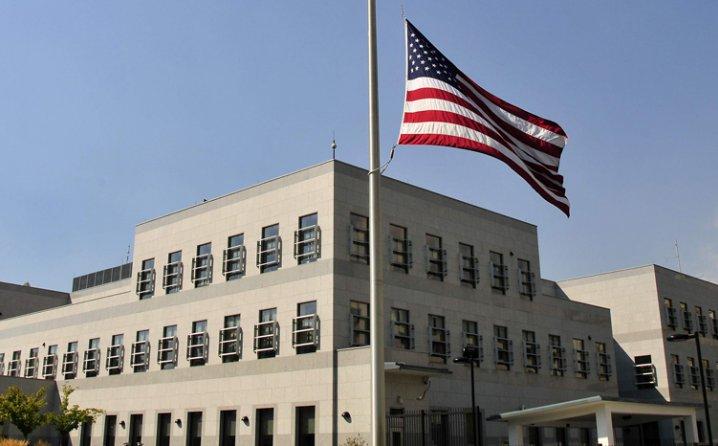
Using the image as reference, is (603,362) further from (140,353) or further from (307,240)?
(140,353)

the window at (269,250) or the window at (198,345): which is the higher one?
the window at (269,250)

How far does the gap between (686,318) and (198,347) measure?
3791 centimetres

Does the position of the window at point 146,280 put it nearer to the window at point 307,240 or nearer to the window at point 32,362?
the window at point 307,240

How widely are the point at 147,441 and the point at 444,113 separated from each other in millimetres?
30653

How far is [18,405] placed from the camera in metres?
41.9

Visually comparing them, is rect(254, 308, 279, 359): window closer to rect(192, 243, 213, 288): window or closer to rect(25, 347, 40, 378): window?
rect(192, 243, 213, 288): window

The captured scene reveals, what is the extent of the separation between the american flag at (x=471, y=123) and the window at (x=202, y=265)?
24.3 metres

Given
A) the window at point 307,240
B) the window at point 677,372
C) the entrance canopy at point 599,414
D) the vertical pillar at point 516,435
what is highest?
the window at point 307,240

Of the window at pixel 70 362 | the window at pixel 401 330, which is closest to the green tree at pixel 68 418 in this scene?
the window at pixel 70 362

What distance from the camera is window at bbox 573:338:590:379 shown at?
4772 centimetres

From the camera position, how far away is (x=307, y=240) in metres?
36.6

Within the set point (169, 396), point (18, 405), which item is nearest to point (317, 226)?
point (169, 396)

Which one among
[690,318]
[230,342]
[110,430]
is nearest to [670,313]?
[690,318]

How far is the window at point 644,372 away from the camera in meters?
55.2
